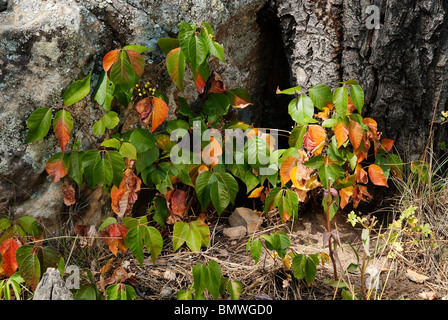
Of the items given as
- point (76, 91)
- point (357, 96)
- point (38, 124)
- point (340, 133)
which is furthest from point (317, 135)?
point (38, 124)

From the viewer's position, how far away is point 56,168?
1855 mm

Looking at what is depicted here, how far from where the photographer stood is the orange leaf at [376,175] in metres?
2.11

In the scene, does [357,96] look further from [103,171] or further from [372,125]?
[103,171]

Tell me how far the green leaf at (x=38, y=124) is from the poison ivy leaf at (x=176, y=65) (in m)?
0.50

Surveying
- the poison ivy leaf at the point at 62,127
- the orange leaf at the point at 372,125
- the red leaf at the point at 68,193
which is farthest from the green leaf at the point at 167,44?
the orange leaf at the point at 372,125

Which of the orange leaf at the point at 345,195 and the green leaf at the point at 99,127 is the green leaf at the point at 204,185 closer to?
the green leaf at the point at 99,127

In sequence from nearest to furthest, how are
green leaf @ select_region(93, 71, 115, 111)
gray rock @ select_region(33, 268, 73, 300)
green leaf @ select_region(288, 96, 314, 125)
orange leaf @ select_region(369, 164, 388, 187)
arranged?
gray rock @ select_region(33, 268, 73, 300) → green leaf @ select_region(93, 71, 115, 111) → green leaf @ select_region(288, 96, 314, 125) → orange leaf @ select_region(369, 164, 388, 187)

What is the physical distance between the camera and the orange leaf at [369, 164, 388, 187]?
6.93 feet

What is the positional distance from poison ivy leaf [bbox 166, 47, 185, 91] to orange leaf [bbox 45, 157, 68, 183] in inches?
21.7

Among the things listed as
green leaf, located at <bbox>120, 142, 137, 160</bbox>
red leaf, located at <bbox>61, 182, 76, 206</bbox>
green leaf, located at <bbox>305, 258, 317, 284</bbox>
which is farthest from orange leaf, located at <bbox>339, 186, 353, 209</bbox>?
red leaf, located at <bbox>61, 182, 76, 206</bbox>

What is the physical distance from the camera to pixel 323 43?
2.20 m

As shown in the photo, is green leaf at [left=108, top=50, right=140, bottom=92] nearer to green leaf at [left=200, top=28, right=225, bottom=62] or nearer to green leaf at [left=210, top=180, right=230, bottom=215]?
green leaf at [left=200, top=28, right=225, bottom=62]

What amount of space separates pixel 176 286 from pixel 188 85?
90 centimetres

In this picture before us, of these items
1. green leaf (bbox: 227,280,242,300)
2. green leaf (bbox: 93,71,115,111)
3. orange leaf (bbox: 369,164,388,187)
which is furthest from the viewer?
orange leaf (bbox: 369,164,388,187)
